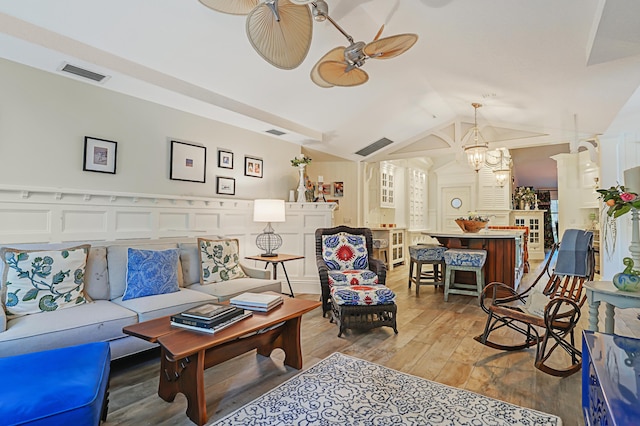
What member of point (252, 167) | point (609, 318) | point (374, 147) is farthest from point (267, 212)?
point (609, 318)

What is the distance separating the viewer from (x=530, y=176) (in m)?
11.8

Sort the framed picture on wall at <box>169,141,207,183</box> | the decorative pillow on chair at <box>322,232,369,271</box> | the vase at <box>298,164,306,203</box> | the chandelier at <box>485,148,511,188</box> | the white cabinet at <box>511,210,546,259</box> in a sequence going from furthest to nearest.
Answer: the white cabinet at <box>511,210,546,259</box>, the chandelier at <box>485,148,511,188</box>, the vase at <box>298,164,306,203</box>, the decorative pillow on chair at <box>322,232,369,271</box>, the framed picture on wall at <box>169,141,207,183</box>

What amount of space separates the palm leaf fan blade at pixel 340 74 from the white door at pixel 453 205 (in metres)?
7.43

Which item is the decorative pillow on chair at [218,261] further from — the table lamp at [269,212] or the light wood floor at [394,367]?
the light wood floor at [394,367]

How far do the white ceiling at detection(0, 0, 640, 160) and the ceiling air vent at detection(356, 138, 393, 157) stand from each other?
92 centimetres

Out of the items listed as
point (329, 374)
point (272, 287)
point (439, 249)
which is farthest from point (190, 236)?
point (439, 249)

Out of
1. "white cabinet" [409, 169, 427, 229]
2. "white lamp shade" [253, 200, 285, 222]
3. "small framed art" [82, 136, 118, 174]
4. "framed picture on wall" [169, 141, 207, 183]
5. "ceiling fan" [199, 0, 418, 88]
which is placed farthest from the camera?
"white cabinet" [409, 169, 427, 229]

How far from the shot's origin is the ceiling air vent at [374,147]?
6.29 metres

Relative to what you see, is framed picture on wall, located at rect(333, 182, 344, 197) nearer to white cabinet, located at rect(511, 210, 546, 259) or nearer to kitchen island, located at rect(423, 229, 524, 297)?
kitchen island, located at rect(423, 229, 524, 297)

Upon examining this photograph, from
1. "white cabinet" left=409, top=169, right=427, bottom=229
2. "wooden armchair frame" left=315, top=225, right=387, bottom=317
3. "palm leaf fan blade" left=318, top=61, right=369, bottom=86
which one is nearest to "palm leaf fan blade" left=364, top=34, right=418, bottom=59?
"palm leaf fan blade" left=318, top=61, right=369, bottom=86

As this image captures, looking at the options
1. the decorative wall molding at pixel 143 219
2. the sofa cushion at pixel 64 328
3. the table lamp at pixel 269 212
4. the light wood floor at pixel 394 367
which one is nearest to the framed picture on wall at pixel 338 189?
the decorative wall molding at pixel 143 219

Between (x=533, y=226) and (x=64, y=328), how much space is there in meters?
10.4

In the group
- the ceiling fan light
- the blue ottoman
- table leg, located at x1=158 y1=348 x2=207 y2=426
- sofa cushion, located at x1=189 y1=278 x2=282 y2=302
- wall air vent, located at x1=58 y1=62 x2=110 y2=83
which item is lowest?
table leg, located at x1=158 y1=348 x2=207 y2=426

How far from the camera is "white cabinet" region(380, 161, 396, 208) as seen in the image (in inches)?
301
